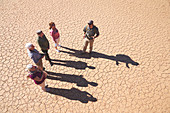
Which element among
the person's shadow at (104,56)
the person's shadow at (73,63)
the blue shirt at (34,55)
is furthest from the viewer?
the person's shadow at (104,56)

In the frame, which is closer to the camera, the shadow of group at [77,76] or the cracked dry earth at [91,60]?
the cracked dry earth at [91,60]

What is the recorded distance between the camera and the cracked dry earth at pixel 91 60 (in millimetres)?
4551

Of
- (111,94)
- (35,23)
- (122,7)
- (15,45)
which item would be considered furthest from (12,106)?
(122,7)

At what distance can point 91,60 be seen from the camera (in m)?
5.73

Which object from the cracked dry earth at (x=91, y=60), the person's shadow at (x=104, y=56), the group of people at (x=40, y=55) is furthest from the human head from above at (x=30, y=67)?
the person's shadow at (x=104, y=56)

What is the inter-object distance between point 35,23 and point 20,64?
2994 millimetres

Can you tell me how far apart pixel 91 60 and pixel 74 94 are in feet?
6.27

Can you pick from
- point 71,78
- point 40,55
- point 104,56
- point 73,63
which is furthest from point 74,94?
point 104,56

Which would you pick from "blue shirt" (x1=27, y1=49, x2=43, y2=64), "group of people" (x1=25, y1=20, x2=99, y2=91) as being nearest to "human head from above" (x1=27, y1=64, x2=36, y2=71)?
"group of people" (x1=25, y1=20, x2=99, y2=91)

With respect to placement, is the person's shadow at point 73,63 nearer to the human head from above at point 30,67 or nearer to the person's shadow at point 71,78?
the person's shadow at point 71,78

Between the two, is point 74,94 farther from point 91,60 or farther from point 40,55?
point 40,55

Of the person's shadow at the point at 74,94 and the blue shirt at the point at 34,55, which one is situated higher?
the blue shirt at the point at 34,55

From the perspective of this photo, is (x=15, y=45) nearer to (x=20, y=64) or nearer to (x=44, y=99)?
(x=20, y=64)

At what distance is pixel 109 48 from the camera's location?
624 centimetres
